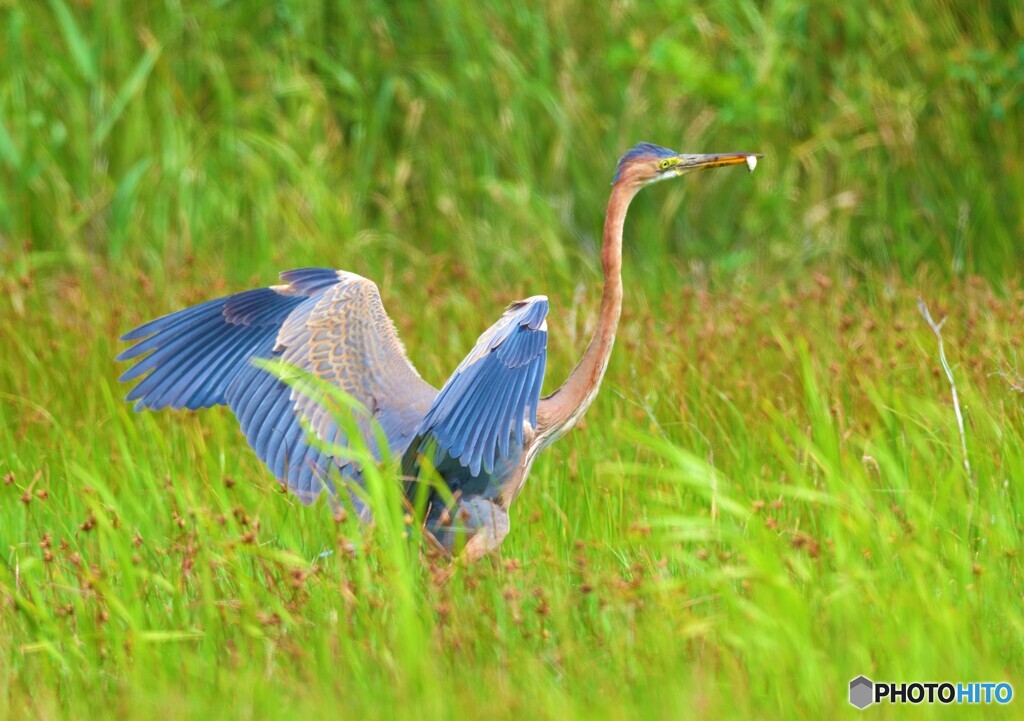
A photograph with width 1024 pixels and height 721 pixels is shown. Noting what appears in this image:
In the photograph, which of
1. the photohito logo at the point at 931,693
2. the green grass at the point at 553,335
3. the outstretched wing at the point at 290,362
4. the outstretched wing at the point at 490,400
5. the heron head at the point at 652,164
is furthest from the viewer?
the heron head at the point at 652,164

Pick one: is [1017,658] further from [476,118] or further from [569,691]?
[476,118]

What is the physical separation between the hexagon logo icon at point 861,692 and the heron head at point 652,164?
2.20 meters

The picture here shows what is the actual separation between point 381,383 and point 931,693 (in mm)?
2149

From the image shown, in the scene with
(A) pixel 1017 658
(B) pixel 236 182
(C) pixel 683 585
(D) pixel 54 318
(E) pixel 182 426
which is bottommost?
(A) pixel 1017 658

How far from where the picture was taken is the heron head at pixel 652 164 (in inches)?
187

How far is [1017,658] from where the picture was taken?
10.2 ft

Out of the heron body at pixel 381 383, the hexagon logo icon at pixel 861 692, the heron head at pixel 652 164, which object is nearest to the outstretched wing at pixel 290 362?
the heron body at pixel 381 383

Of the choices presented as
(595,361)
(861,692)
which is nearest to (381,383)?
(595,361)

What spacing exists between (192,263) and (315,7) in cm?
214

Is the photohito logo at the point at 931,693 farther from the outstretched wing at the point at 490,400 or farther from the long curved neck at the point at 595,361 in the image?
the long curved neck at the point at 595,361

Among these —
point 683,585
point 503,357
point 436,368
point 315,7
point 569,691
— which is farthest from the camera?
point 315,7

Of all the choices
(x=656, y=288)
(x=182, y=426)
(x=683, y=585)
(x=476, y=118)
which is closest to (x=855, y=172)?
(x=656, y=288)

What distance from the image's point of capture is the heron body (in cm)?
392

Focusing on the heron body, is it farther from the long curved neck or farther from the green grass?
the green grass
